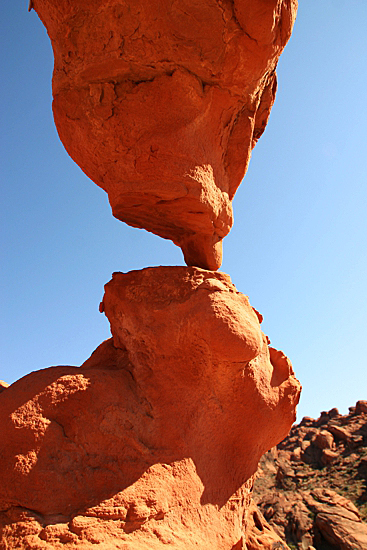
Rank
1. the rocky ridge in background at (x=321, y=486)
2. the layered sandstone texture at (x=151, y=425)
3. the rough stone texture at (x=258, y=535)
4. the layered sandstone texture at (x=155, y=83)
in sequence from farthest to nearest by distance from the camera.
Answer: the rocky ridge in background at (x=321, y=486) → the rough stone texture at (x=258, y=535) → the layered sandstone texture at (x=155, y=83) → the layered sandstone texture at (x=151, y=425)

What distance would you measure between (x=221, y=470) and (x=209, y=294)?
56.9 inches

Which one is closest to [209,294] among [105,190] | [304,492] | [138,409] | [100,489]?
[138,409]

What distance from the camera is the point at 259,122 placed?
4.59 metres

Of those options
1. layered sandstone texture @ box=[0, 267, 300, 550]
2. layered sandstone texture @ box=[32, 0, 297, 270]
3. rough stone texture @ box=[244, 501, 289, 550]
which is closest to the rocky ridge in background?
rough stone texture @ box=[244, 501, 289, 550]

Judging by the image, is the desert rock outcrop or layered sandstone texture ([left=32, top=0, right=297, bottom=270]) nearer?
the desert rock outcrop

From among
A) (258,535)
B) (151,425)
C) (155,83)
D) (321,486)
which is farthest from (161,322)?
(321,486)

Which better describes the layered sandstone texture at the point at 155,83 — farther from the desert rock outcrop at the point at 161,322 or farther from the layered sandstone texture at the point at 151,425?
the layered sandstone texture at the point at 151,425

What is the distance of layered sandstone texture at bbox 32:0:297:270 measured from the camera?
3133 mm

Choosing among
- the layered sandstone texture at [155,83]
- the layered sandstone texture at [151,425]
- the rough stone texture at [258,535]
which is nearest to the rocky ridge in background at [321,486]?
the rough stone texture at [258,535]

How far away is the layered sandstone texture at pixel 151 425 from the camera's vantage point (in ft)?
8.05

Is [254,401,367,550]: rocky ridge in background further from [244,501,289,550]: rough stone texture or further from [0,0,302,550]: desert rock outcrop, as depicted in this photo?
[0,0,302,550]: desert rock outcrop

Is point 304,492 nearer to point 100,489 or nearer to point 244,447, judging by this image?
point 244,447

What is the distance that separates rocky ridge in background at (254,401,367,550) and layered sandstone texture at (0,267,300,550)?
26.6 ft

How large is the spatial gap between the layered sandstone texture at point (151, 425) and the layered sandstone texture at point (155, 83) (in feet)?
2.47
